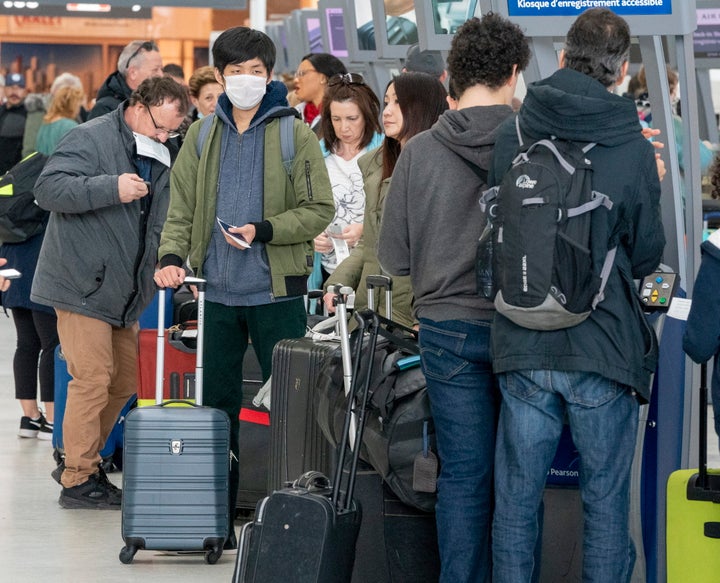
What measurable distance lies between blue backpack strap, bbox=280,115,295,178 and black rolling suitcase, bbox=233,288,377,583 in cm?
114

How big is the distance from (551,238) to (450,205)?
431 millimetres

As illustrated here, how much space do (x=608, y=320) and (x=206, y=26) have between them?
1091 inches

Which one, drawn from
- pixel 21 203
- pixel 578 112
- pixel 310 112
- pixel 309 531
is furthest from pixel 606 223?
pixel 310 112

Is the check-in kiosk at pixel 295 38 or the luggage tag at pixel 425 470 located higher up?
the check-in kiosk at pixel 295 38

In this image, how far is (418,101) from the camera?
4.35 metres

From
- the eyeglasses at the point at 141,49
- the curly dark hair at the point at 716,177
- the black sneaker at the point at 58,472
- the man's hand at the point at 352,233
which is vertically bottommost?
the black sneaker at the point at 58,472

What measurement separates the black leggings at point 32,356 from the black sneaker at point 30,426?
153 mm

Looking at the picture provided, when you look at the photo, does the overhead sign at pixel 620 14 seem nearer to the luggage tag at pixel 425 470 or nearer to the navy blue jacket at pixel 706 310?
the navy blue jacket at pixel 706 310

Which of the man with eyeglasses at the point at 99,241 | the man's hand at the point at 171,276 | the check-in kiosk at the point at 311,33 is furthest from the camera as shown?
the check-in kiosk at the point at 311,33

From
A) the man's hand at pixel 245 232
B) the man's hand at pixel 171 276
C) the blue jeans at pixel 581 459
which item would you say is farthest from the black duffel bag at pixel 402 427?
the man's hand at pixel 171 276

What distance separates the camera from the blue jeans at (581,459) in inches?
131

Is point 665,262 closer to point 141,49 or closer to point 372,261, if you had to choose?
point 372,261

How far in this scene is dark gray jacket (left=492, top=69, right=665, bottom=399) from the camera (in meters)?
3.27

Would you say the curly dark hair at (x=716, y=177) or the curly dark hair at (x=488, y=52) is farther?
the curly dark hair at (x=488, y=52)
